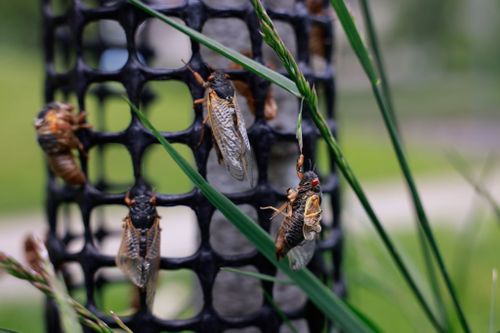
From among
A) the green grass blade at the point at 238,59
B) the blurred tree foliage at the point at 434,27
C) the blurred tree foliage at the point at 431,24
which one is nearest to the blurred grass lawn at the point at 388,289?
the green grass blade at the point at 238,59

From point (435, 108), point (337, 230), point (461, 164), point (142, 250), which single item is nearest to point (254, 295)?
point (337, 230)

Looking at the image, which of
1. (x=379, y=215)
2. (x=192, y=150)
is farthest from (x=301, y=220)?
(x=379, y=215)

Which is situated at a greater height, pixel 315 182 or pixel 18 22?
pixel 18 22

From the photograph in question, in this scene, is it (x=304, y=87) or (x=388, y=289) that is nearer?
(x=304, y=87)

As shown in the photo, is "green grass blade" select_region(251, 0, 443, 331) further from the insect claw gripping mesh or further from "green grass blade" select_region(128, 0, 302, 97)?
the insect claw gripping mesh

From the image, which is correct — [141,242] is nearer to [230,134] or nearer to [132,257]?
[132,257]

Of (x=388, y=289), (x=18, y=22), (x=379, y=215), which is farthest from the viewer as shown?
(x=18, y=22)

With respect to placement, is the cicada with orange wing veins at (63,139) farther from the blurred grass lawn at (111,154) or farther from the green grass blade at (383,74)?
Answer: the blurred grass lawn at (111,154)

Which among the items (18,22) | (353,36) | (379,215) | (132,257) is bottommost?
(379,215)
